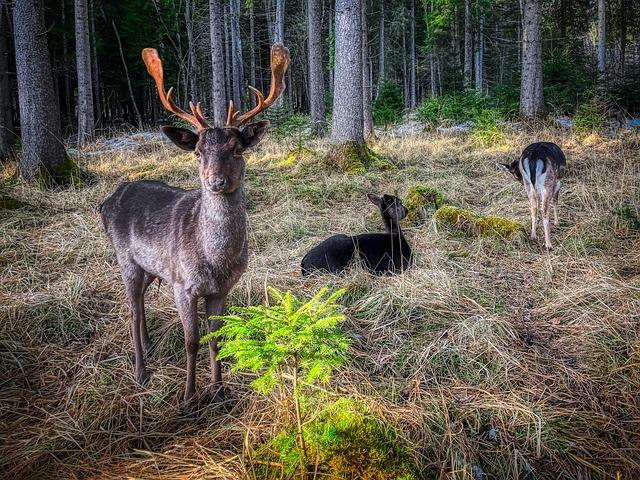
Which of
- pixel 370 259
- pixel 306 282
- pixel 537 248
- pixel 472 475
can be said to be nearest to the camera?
pixel 472 475

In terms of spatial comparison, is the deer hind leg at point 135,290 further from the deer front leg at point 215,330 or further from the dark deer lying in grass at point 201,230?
the deer front leg at point 215,330

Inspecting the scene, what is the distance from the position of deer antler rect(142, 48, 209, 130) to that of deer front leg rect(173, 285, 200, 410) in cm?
111

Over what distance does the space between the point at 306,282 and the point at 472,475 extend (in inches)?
98.2

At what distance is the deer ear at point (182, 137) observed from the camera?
9.95 feet

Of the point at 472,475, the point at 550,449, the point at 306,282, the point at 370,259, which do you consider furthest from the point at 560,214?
the point at 472,475

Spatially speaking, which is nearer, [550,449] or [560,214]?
[550,449]

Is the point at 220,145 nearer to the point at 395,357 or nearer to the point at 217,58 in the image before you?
the point at 395,357

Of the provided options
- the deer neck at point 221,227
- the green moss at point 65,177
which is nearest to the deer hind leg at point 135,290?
the deer neck at point 221,227

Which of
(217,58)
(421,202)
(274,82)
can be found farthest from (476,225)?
(217,58)

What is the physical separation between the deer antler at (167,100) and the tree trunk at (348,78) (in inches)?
253

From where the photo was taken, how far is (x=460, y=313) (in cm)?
384

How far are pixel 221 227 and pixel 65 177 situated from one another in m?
6.81

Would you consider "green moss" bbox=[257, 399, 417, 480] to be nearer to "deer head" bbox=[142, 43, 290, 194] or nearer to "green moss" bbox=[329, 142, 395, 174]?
"deer head" bbox=[142, 43, 290, 194]

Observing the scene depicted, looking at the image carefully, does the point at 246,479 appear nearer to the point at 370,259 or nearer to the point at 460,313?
the point at 460,313
